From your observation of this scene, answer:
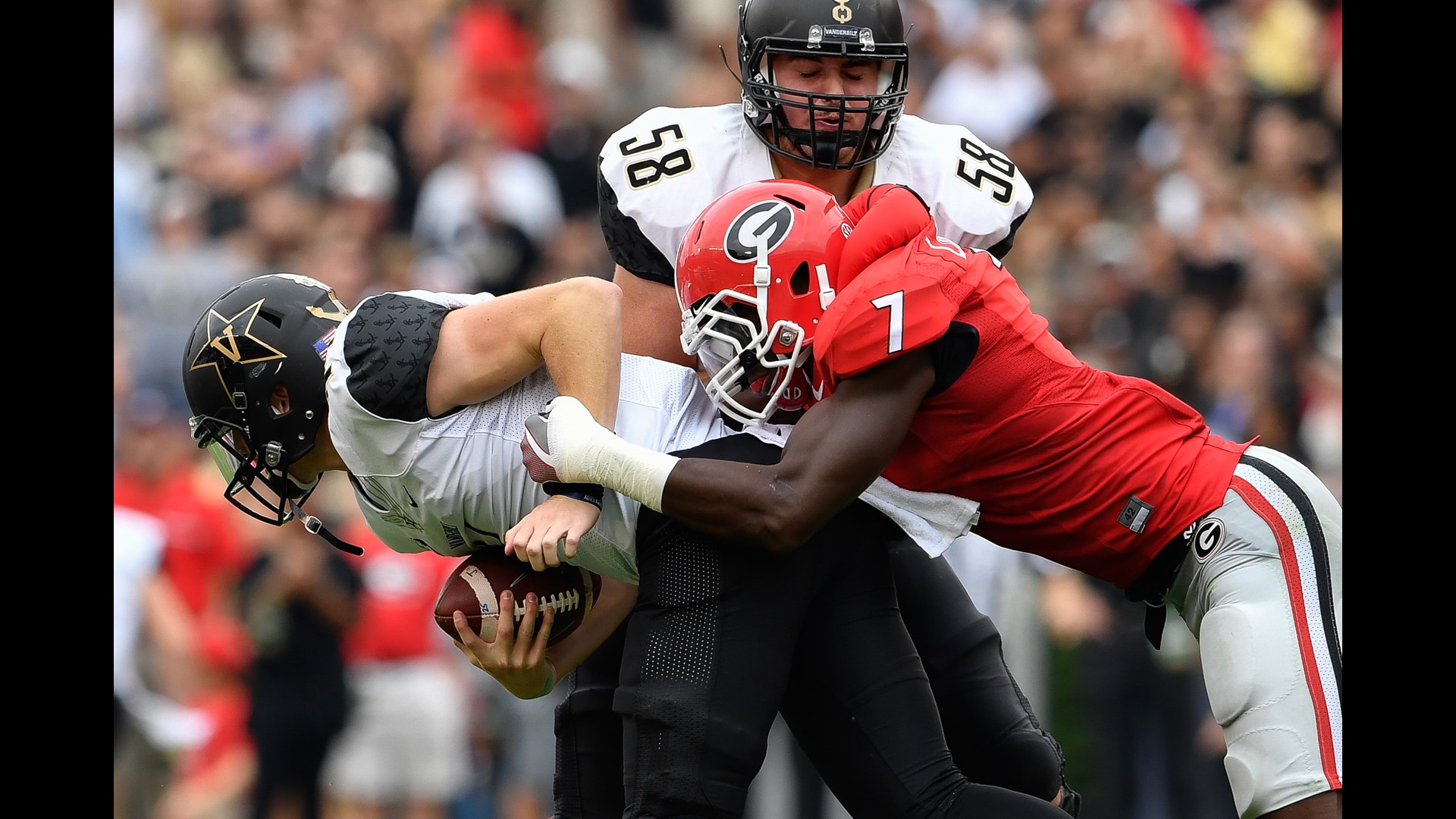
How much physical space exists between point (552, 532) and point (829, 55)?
1.37 meters

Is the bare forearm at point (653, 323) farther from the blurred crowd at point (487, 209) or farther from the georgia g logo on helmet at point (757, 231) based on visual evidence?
the blurred crowd at point (487, 209)

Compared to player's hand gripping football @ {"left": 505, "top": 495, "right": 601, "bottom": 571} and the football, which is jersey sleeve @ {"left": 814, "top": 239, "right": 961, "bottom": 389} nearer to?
player's hand gripping football @ {"left": 505, "top": 495, "right": 601, "bottom": 571}

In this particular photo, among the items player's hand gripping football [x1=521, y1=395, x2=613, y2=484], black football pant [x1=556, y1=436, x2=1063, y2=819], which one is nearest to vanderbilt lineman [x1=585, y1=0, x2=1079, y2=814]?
black football pant [x1=556, y1=436, x2=1063, y2=819]

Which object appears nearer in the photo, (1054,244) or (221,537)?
(221,537)

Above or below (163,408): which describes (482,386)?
above

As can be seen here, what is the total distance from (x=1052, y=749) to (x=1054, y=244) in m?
3.90

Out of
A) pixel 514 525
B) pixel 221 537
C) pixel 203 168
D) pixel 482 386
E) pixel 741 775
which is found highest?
pixel 482 386

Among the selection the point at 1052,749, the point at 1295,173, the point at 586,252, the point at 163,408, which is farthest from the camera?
the point at 1295,173

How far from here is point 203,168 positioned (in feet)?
24.8

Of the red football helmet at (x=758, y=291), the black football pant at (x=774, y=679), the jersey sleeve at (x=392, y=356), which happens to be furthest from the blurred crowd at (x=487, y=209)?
the red football helmet at (x=758, y=291)

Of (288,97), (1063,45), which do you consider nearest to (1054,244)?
(1063,45)

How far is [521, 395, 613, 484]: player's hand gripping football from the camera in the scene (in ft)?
10.8

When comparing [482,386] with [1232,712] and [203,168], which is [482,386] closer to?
[1232,712]

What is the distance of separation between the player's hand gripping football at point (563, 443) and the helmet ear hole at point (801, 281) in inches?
18.6
